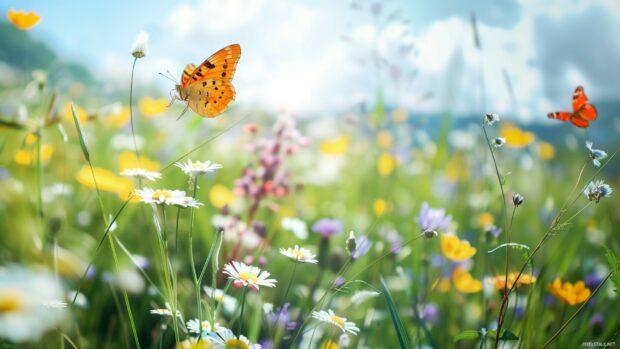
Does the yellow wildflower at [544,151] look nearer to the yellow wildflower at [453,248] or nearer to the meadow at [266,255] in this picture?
the meadow at [266,255]

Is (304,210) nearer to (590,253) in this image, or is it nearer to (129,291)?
(129,291)

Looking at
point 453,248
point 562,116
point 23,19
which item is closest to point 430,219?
point 453,248

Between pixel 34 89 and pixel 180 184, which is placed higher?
pixel 34 89

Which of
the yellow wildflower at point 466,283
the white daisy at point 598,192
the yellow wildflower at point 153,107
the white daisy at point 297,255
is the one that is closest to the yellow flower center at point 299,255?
the white daisy at point 297,255

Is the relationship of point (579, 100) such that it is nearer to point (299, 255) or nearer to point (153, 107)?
point (299, 255)

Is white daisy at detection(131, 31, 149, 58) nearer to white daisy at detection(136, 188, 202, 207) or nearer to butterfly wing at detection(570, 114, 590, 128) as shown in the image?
white daisy at detection(136, 188, 202, 207)

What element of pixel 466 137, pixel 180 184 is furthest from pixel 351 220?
pixel 466 137

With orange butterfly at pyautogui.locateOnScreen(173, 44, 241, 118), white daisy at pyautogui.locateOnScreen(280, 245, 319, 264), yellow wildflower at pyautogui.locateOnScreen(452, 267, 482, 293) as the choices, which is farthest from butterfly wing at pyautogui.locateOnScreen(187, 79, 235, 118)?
yellow wildflower at pyautogui.locateOnScreen(452, 267, 482, 293)
